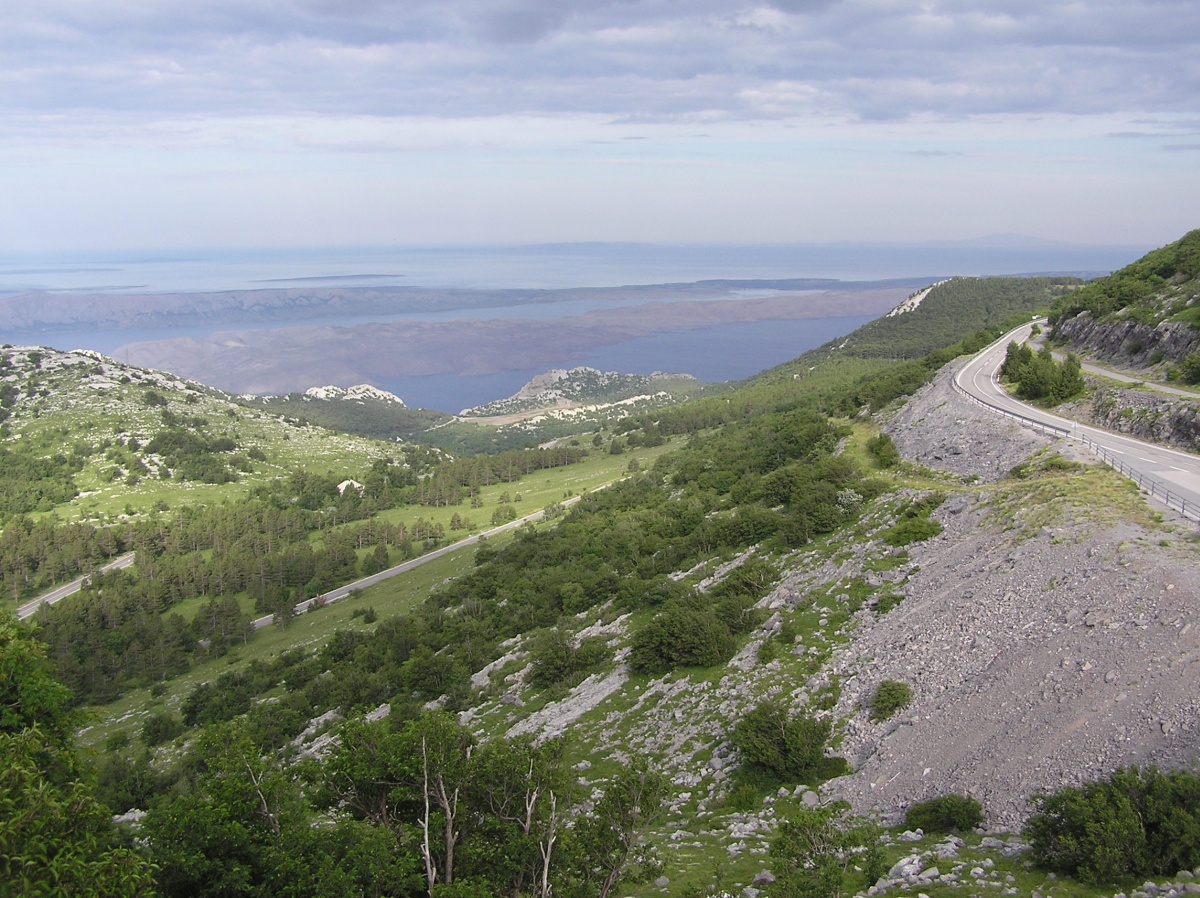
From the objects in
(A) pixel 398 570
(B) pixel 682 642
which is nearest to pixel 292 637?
(A) pixel 398 570

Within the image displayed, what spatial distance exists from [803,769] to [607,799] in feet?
24.3

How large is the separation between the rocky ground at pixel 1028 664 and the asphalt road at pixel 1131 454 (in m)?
3.55

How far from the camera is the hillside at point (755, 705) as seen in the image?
570 inches

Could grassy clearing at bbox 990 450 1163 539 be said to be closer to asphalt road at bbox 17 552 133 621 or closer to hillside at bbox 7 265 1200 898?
hillside at bbox 7 265 1200 898

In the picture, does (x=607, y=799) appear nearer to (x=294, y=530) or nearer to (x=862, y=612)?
(x=862, y=612)

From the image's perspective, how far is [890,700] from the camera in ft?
67.7

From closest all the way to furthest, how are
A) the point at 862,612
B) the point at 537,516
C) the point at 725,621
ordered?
1. the point at 862,612
2. the point at 725,621
3. the point at 537,516

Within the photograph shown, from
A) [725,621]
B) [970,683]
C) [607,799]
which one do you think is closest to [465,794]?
[607,799]

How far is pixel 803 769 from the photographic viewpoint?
19969 millimetres

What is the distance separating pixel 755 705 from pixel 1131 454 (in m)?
20.7

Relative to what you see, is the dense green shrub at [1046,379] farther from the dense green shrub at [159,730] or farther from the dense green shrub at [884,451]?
the dense green shrub at [159,730]

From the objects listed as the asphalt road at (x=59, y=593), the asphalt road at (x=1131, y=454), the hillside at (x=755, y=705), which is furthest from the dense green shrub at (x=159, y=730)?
the asphalt road at (x=1131, y=454)

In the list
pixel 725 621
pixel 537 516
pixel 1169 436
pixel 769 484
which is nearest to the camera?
pixel 725 621

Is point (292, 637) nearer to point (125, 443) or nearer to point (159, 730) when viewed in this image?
point (159, 730)
